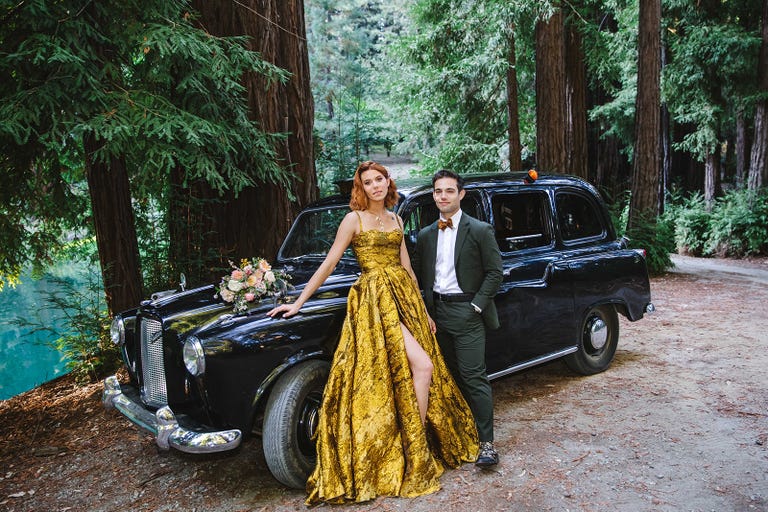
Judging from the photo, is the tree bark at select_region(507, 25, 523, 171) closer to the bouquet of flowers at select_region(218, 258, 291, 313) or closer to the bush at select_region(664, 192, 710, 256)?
the bush at select_region(664, 192, 710, 256)

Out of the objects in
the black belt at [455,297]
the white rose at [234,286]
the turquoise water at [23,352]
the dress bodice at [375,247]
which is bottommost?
the turquoise water at [23,352]

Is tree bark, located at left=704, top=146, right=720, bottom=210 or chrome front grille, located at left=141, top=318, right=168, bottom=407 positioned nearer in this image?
chrome front grille, located at left=141, top=318, right=168, bottom=407

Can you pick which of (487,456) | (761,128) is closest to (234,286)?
(487,456)

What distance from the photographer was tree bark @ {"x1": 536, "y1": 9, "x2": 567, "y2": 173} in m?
11.0

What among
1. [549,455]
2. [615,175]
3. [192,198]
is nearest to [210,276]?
[192,198]

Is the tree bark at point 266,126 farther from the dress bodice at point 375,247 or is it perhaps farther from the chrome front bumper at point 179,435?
the chrome front bumper at point 179,435

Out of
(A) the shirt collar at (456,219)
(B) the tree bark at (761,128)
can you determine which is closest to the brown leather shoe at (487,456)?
(A) the shirt collar at (456,219)

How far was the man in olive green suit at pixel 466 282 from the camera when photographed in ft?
13.0

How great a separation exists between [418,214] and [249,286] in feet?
5.02

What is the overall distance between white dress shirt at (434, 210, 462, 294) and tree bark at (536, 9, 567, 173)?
25.6 feet

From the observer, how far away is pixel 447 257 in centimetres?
405

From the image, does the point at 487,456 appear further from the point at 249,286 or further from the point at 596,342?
the point at 596,342

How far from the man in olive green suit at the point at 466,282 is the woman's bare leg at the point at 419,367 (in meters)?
0.35

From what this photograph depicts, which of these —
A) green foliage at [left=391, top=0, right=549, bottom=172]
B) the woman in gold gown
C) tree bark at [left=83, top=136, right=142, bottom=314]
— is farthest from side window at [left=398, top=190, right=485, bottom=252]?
green foliage at [left=391, top=0, right=549, bottom=172]
